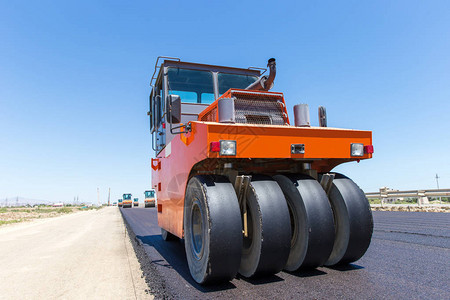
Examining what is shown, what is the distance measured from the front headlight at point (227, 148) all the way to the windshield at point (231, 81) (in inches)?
115

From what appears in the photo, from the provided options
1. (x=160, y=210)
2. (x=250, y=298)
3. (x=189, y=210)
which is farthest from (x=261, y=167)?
(x=160, y=210)

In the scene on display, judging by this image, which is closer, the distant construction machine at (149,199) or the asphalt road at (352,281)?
the asphalt road at (352,281)

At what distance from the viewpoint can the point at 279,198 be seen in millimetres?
3193

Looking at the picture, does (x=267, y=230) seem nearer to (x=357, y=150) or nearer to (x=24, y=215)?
(x=357, y=150)

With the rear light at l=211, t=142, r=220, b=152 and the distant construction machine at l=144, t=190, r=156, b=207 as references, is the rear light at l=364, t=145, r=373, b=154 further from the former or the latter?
the distant construction machine at l=144, t=190, r=156, b=207

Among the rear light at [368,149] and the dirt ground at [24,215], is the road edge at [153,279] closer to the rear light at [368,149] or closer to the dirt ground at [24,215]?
the rear light at [368,149]

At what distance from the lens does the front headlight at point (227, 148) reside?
3062 millimetres

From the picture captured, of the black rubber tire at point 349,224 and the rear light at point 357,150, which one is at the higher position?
the rear light at point 357,150

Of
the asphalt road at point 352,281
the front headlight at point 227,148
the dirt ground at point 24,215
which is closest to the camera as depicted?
the asphalt road at point 352,281

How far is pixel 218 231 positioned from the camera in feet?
9.68

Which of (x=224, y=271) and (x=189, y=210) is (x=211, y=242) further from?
(x=189, y=210)

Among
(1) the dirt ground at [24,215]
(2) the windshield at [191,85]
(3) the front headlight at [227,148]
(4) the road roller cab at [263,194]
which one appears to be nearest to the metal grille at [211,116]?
(4) the road roller cab at [263,194]

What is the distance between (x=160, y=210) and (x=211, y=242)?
3486mm

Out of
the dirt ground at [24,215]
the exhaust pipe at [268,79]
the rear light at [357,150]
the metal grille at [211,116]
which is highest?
the exhaust pipe at [268,79]
